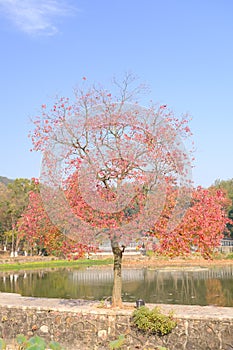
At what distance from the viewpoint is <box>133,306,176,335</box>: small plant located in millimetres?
10899

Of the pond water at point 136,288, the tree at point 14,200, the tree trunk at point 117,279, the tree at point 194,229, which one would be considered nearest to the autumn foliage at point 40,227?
the tree trunk at point 117,279

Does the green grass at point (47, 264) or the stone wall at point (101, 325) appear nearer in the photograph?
the stone wall at point (101, 325)

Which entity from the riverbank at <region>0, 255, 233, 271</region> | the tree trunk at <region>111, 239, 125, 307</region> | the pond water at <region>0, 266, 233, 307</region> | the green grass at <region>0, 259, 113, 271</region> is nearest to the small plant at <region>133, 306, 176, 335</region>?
the tree trunk at <region>111, 239, 125, 307</region>

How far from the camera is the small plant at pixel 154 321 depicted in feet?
35.8

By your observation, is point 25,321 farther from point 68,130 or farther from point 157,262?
point 157,262

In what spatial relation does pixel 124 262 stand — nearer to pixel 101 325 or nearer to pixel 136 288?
pixel 136 288

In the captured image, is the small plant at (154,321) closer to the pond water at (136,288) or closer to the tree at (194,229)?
the tree at (194,229)

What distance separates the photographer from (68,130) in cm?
→ 1271

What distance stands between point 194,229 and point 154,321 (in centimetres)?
239

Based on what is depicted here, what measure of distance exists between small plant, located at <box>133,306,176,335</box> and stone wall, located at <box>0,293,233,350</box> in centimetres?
15

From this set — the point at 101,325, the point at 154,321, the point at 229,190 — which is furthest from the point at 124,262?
the point at 154,321

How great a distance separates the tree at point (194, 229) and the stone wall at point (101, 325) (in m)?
1.51

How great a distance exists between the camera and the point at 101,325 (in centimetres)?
1170

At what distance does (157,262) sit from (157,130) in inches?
1217
